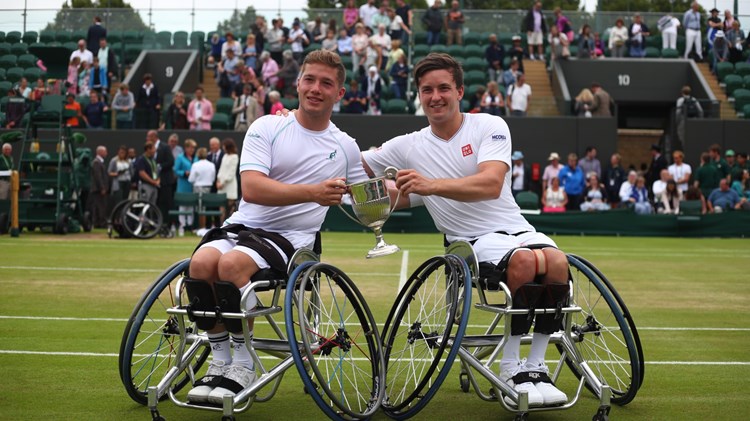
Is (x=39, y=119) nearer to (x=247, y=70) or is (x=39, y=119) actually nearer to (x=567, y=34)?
(x=247, y=70)

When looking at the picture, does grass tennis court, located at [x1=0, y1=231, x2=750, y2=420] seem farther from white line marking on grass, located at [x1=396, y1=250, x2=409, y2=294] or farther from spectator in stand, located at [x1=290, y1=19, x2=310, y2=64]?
spectator in stand, located at [x1=290, y1=19, x2=310, y2=64]

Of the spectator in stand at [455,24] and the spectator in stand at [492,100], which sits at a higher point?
the spectator in stand at [455,24]

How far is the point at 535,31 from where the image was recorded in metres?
29.6

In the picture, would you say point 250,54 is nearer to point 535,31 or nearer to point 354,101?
point 354,101

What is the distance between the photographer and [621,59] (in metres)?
29.1

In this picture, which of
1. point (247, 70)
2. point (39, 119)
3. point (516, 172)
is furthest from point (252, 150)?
point (247, 70)

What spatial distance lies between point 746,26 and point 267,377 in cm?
2862

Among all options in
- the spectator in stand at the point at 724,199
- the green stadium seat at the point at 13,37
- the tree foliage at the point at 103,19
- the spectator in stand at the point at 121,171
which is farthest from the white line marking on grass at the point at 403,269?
the green stadium seat at the point at 13,37

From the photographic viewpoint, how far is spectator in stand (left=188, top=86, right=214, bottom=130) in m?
24.6

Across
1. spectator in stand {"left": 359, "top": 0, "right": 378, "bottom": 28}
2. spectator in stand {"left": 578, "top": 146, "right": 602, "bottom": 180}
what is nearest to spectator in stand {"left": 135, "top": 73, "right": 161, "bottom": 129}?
spectator in stand {"left": 359, "top": 0, "right": 378, "bottom": 28}

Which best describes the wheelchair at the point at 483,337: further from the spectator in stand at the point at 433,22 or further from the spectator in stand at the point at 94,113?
the spectator in stand at the point at 433,22

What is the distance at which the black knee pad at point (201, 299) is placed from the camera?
204 inches

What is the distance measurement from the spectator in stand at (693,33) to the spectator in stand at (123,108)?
52.0 ft

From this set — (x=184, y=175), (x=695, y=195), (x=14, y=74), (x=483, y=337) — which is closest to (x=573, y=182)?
Result: (x=695, y=195)
